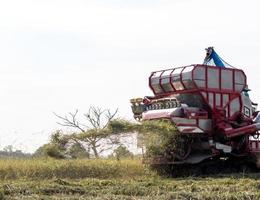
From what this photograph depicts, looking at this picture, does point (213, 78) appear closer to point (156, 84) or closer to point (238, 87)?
point (238, 87)

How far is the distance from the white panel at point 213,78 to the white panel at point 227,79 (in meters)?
0.21

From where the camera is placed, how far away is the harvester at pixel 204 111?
17938mm

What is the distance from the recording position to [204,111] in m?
18.3

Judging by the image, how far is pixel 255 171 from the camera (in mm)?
19531


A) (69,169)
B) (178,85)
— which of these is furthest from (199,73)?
(69,169)

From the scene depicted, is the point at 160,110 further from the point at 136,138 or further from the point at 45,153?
the point at 45,153

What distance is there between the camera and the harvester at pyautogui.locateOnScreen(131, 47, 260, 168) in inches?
706

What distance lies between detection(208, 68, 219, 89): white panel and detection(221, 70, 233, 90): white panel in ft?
0.69

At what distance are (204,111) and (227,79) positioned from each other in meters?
1.26

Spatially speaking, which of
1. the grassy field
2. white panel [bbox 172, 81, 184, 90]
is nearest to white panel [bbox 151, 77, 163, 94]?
white panel [bbox 172, 81, 184, 90]

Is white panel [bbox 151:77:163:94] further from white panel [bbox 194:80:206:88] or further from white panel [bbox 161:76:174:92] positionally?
white panel [bbox 194:80:206:88]

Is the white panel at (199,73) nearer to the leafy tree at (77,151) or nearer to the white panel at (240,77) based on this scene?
the white panel at (240,77)

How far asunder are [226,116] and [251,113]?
1.30m

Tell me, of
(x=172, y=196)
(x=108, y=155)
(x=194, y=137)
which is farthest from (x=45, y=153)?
(x=172, y=196)
